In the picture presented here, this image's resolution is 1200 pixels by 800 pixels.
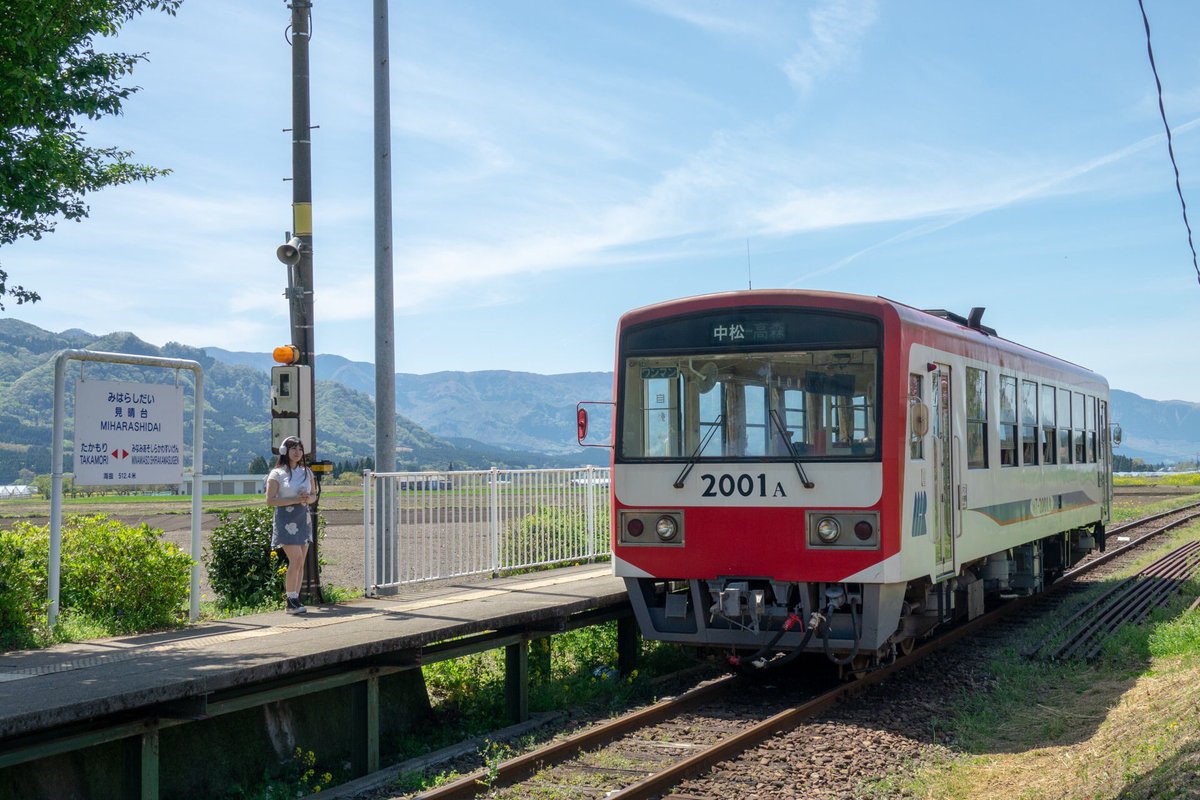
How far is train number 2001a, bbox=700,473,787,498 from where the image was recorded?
9.58 m

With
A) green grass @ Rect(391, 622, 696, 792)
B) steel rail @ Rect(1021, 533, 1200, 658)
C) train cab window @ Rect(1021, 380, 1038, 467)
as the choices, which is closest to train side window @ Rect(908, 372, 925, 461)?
green grass @ Rect(391, 622, 696, 792)

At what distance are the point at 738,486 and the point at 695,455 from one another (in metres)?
0.47

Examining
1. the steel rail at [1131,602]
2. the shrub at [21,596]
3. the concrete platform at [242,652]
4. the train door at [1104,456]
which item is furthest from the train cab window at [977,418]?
the shrub at [21,596]

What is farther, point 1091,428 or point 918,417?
point 1091,428

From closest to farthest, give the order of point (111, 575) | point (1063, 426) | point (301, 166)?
point (111, 575) → point (301, 166) → point (1063, 426)

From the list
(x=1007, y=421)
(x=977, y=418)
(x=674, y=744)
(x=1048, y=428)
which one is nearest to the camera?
(x=674, y=744)

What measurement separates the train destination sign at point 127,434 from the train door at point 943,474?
6498 mm

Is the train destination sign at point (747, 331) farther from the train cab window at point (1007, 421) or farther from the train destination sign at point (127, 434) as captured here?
the train destination sign at point (127, 434)

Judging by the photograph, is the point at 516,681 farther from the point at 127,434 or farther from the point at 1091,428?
the point at 1091,428

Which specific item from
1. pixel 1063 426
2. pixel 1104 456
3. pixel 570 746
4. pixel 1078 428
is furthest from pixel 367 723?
pixel 1104 456

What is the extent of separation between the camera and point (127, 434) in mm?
10078

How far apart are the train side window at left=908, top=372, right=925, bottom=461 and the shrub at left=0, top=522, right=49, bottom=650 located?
6865 millimetres

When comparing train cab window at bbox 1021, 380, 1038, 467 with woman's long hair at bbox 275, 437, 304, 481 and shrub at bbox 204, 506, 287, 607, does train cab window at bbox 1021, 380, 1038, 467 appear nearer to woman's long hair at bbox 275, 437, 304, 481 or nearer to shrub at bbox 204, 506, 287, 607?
woman's long hair at bbox 275, 437, 304, 481

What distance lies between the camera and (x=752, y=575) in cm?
961
